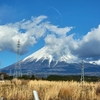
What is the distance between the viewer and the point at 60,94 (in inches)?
→ 783

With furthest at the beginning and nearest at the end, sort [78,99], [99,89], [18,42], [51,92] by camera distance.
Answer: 1. [18,42]
2. [99,89]
3. [51,92]
4. [78,99]

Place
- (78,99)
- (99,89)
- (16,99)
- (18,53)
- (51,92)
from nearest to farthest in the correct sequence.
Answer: (16,99), (78,99), (51,92), (99,89), (18,53)

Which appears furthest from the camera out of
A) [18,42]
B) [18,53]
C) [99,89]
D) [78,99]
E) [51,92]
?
[18,42]

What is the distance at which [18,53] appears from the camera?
78.6 metres

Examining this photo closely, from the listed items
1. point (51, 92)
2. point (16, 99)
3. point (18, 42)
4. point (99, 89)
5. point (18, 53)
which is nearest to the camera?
point (16, 99)

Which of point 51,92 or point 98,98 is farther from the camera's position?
point 51,92

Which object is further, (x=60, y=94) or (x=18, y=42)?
(x=18, y=42)

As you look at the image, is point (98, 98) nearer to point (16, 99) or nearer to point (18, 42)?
point (16, 99)

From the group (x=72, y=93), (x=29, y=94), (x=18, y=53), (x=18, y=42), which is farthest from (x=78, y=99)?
(x=18, y=42)

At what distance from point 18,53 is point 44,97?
60.7 meters

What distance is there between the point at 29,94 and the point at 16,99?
84.4 inches

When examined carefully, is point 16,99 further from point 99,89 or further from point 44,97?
point 99,89

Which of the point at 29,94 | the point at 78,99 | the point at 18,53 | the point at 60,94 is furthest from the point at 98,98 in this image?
the point at 18,53

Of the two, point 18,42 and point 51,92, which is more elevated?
point 18,42
